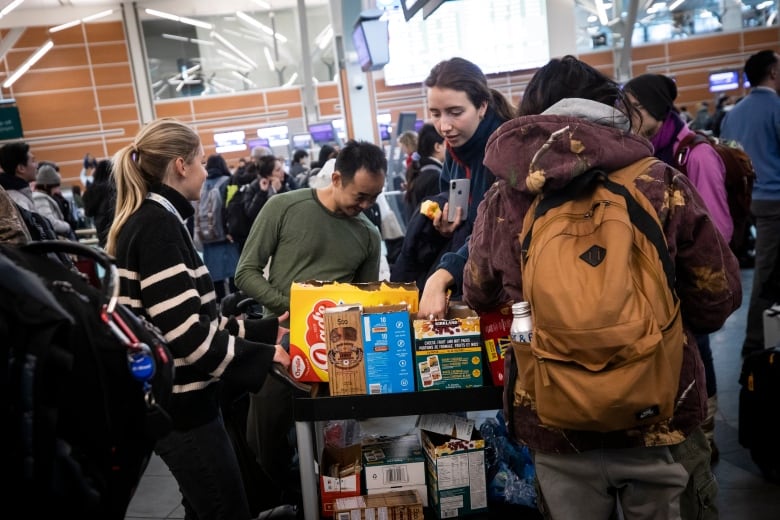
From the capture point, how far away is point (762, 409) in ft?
10.6

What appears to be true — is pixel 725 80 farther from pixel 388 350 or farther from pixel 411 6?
pixel 388 350

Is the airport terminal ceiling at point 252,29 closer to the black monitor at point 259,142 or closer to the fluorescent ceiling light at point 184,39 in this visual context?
the fluorescent ceiling light at point 184,39

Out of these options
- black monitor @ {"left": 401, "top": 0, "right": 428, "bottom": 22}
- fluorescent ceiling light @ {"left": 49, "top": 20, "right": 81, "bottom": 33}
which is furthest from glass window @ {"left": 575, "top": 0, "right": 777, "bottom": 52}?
black monitor @ {"left": 401, "top": 0, "right": 428, "bottom": 22}

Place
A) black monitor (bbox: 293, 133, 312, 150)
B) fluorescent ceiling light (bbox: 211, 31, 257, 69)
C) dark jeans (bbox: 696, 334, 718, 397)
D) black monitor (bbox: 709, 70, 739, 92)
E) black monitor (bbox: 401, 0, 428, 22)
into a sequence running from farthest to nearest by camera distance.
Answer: fluorescent ceiling light (bbox: 211, 31, 257, 69)
black monitor (bbox: 709, 70, 739, 92)
black monitor (bbox: 293, 133, 312, 150)
black monitor (bbox: 401, 0, 428, 22)
dark jeans (bbox: 696, 334, 718, 397)

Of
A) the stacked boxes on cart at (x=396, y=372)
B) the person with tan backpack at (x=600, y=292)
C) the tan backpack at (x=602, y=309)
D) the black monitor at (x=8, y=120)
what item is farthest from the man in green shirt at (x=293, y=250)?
the black monitor at (x=8, y=120)

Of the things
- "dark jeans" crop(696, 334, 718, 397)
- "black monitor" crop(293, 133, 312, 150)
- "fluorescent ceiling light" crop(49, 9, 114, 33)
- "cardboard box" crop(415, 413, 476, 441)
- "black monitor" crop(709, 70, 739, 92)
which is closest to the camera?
"cardboard box" crop(415, 413, 476, 441)

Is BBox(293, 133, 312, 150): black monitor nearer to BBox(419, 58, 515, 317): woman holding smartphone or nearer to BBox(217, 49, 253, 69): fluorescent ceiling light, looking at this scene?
BBox(217, 49, 253, 69): fluorescent ceiling light

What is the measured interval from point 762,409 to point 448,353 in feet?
6.87

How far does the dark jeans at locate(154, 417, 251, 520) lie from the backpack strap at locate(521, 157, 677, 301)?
113cm

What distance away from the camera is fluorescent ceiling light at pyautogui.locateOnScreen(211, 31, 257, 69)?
2234 cm

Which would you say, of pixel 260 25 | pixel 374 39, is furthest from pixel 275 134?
pixel 374 39

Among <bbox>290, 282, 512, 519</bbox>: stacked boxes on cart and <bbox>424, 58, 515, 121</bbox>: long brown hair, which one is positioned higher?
<bbox>424, 58, 515, 121</bbox>: long brown hair

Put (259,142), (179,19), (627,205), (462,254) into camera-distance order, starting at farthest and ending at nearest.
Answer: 1. (179,19)
2. (259,142)
3. (462,254)
4. (627,205)

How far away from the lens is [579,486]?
1.64 meters
